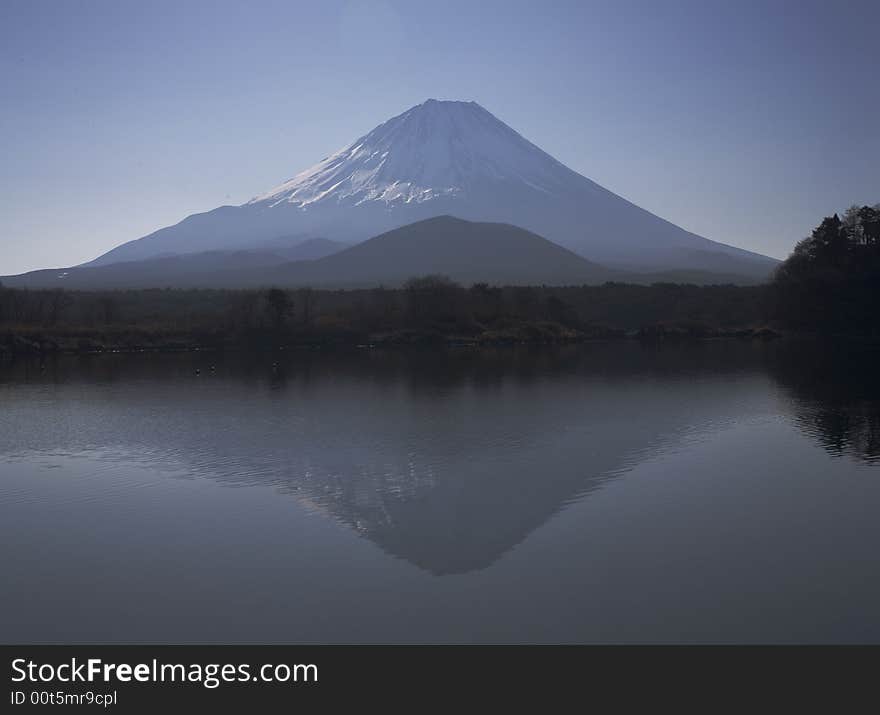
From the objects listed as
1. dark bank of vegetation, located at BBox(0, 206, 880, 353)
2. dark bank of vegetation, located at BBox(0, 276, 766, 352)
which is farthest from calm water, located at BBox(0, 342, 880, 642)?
dark bank of vegetation, located at BBox(0, 206, 880, 353)

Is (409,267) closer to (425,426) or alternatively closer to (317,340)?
(317,340)

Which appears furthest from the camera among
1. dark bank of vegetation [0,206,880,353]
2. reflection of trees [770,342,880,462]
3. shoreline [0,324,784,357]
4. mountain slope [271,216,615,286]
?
mountain slope [271,216,615,286]

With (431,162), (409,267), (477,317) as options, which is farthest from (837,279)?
(431,162)

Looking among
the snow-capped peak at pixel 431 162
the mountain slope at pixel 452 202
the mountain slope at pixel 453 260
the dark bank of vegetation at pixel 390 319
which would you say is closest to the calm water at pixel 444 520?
the dark bank of vegetation at pixel 390 319

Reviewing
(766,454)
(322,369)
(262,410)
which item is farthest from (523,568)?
(322,369)

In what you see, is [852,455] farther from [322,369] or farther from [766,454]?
[322,369]

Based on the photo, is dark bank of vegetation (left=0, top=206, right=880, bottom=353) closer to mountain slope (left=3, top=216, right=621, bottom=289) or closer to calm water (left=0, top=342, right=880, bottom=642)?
calm water (left=0, top=342, right=880, bottom=642)

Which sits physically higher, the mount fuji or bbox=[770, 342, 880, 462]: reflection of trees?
the mount fuji
